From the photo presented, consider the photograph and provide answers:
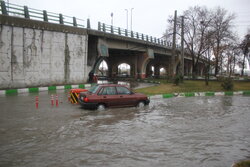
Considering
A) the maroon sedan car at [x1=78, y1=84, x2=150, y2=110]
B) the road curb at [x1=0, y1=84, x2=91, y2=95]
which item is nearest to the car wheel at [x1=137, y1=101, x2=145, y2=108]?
the maroon sedan car at [x1=78, y1=84, x2=150, y2=110]

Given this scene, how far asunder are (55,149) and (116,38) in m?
27.8

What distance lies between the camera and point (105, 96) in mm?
12102

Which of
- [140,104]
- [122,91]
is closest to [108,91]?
[122,91]

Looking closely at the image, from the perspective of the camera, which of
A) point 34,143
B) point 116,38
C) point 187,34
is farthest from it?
point 187,34

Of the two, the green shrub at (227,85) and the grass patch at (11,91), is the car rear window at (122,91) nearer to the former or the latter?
the grass patch at (11,91)

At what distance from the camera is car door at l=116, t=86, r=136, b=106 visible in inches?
496

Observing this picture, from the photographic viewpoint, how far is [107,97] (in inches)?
479

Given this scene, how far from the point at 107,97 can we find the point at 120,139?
521cm

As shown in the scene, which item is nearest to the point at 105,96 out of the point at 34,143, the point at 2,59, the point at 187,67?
the point at 34,143

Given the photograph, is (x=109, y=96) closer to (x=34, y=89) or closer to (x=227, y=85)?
(x=34, y=89)

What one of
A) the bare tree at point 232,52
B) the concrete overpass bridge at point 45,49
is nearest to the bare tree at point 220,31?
the bare tree at point 232,52

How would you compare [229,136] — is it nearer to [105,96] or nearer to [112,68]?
[105,96]

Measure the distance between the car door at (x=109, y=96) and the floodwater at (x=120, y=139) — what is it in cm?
120

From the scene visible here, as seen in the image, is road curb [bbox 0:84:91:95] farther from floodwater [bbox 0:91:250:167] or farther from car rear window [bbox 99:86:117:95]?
car rear window [bbox 99:86:117:95]
